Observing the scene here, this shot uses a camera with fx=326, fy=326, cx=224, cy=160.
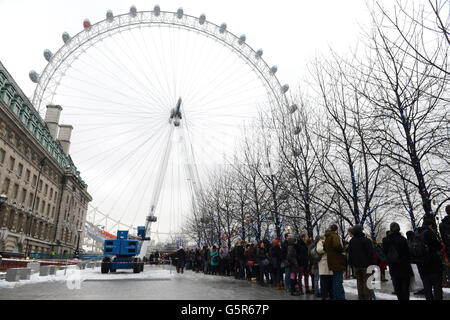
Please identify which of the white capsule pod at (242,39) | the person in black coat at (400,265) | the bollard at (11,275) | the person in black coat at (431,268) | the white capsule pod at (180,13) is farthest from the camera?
the white capsule pod at (242,39)

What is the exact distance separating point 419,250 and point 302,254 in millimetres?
4470

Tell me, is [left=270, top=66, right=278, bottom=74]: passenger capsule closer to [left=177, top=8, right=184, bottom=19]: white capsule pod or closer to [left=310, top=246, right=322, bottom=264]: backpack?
[left=177, top=8, right=184, bottom=19]: white capsule pod

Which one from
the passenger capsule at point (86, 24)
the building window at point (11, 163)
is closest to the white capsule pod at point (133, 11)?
the passenger capsule at point (86, 24)

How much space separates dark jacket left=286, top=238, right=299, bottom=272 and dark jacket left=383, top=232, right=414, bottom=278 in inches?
150

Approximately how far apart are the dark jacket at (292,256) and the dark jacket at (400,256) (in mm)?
3804

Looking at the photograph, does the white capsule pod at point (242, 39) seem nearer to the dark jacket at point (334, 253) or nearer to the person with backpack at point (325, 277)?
the person with backpack at point (325, 277)

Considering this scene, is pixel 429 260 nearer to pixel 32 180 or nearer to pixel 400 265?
pixel 400 265

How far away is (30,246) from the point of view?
138 ft

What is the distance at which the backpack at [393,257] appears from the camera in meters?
6.60

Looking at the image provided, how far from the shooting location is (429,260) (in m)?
6.46

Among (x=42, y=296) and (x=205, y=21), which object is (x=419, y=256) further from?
(x=205, y=21)

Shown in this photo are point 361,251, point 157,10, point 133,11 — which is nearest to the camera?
point 361,251

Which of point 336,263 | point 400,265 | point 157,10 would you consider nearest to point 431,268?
point 400,265
